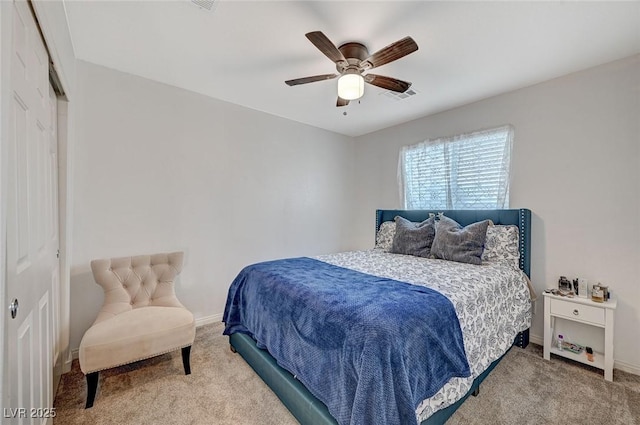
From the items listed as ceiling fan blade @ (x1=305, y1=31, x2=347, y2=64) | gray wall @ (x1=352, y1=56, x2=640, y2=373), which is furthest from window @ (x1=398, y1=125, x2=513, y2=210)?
ceiling fan blade @ (x1=305, y1=31, x2=347, y2=64)

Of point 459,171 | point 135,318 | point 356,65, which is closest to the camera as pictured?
point 135,318

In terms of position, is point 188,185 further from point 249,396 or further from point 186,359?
point 249,396

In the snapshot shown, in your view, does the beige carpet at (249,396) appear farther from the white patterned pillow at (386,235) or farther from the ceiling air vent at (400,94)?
the ceiling air vent at (400,94)

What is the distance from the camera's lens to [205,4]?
176 centimetres

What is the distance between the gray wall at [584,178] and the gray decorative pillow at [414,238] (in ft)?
3.04

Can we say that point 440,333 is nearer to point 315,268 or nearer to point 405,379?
point 405,379

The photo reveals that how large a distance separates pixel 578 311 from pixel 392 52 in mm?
2591

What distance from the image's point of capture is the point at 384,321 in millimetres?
1351

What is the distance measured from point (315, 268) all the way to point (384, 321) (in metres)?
1.11

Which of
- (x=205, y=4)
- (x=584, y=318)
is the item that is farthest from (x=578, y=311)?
(x=205, y=4)

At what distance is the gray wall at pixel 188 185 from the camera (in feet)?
8.15

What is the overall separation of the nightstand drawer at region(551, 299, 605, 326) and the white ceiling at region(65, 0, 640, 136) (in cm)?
210

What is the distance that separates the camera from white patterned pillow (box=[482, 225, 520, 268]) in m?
2.71

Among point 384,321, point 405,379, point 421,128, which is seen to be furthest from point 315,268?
point 421,128
